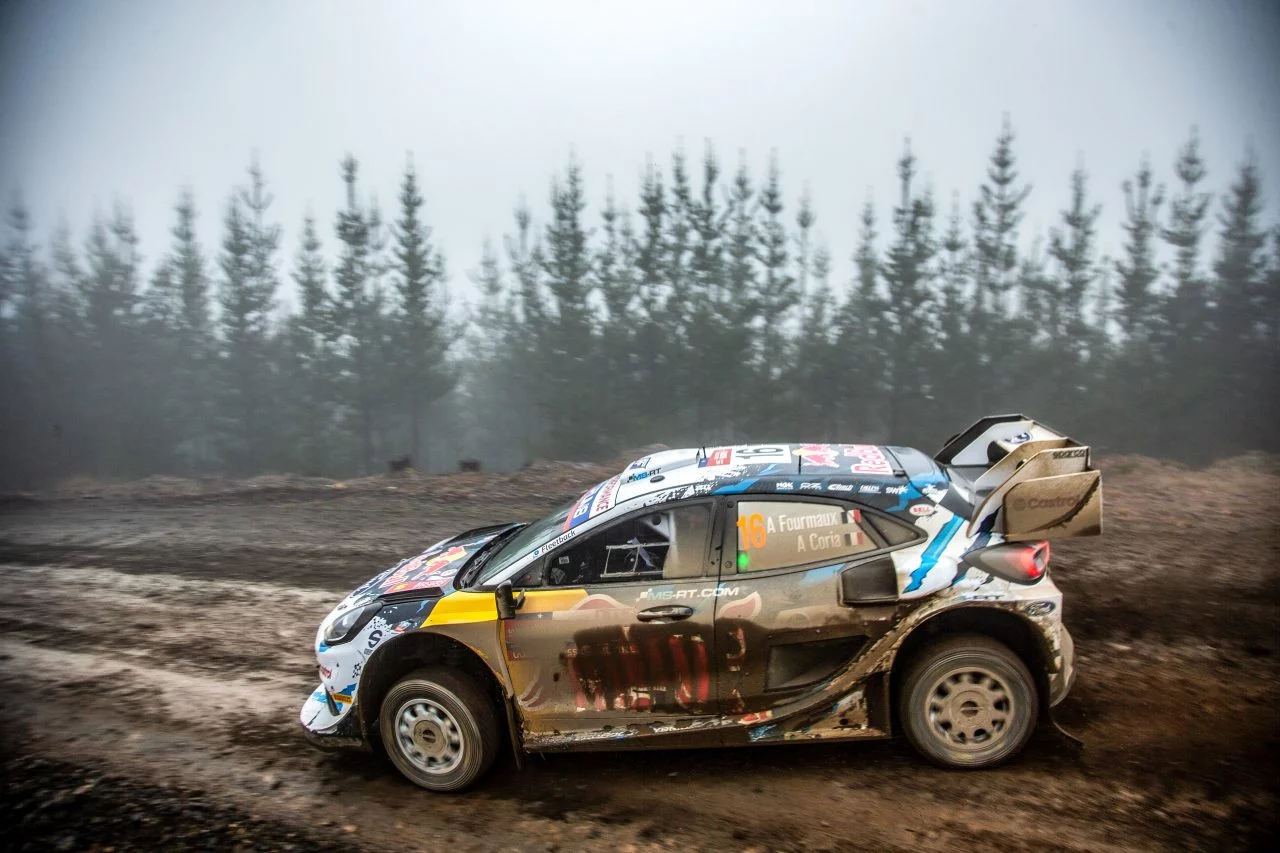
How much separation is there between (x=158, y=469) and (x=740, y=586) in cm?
4165

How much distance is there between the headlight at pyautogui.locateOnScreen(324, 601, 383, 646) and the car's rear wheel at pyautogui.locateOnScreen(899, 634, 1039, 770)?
295 cm

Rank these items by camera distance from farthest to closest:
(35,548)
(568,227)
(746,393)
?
(568,227) < (746,393) < (35,548)

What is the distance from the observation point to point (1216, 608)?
6.91m

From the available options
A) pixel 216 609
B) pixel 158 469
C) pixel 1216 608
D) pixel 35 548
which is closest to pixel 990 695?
pixel 1216 608

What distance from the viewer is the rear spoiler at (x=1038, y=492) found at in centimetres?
446

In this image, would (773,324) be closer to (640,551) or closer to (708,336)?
(708,336)

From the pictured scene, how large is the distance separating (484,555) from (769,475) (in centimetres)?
186

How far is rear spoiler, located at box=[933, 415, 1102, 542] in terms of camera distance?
4465mm

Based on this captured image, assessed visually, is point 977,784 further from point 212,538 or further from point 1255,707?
point 212,538

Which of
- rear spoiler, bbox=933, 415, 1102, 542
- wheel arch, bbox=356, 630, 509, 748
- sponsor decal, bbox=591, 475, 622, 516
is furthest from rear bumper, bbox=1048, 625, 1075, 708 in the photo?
wheel arch, bbox=356, 630, 509, 748

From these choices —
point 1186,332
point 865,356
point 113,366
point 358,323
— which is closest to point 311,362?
point 358,323

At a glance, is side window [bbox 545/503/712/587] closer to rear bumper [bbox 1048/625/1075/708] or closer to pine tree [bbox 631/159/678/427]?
rear bumper [bbox 1048/625/1075/708]

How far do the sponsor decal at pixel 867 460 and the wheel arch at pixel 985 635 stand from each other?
0.86 meters

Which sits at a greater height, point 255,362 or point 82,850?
point 255,362
